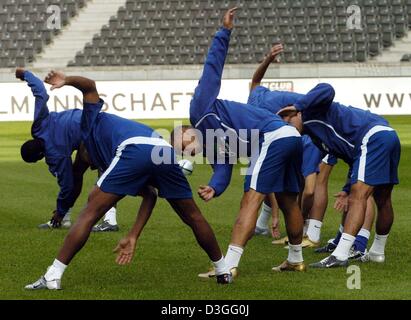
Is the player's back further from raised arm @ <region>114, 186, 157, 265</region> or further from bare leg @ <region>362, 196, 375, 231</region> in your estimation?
bare leg @ <region>362, 196, 375, 231</region>

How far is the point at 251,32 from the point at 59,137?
2820cm

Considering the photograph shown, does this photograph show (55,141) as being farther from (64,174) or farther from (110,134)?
(110,134)

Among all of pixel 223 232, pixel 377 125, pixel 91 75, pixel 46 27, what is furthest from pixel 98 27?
pixel 377 125

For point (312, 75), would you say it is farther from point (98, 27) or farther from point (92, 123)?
point (92, 123)

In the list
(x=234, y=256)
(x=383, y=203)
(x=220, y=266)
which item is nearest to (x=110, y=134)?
(x=220, y=266)

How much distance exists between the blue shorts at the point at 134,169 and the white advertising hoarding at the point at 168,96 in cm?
2577

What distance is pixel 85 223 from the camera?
27.6 ft

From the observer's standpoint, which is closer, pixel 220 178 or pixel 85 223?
pixel 85 223

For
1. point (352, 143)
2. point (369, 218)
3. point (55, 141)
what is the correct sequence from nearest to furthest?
point (352, 143) < point (369, 218) < point (55, 141)

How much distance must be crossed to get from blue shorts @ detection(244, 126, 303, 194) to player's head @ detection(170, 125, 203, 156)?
66cm

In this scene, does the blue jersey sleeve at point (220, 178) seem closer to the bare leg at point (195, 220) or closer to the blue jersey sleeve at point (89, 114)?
the bare leg at point (195, 220)

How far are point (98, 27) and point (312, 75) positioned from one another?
983 centimetres

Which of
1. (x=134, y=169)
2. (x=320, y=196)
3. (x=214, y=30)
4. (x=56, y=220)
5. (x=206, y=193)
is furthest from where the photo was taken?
(x=214, y=30)

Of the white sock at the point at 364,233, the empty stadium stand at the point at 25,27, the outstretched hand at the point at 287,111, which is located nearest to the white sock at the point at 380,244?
the white sock at the point at 364,233
